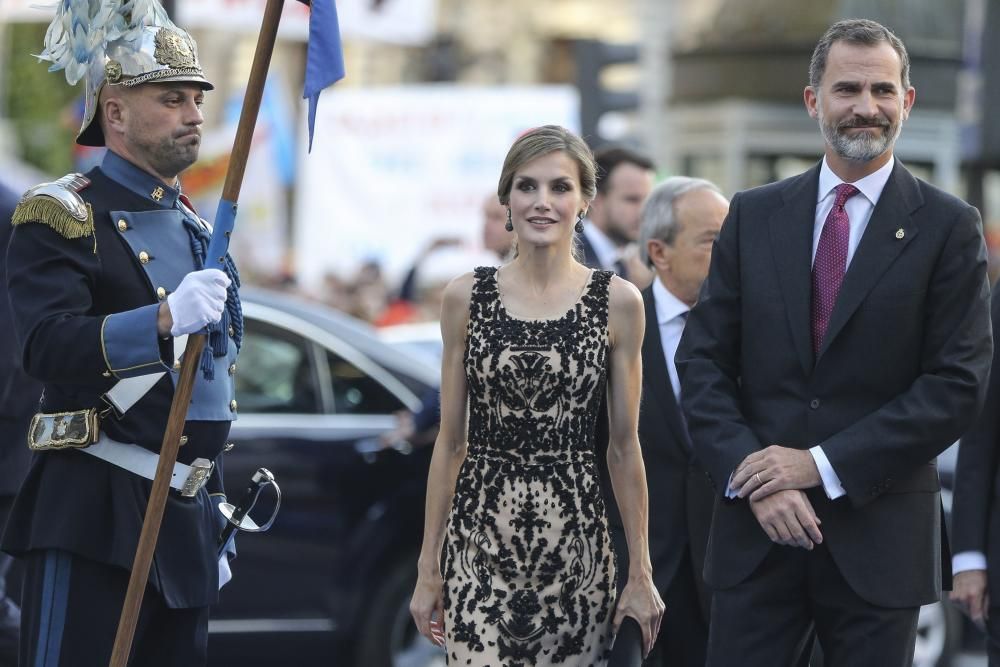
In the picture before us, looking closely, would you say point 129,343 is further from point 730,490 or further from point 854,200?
point 854,200

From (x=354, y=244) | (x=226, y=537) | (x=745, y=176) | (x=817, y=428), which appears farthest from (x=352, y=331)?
(x=745, y=176)

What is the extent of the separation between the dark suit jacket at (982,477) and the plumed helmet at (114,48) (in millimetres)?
2313

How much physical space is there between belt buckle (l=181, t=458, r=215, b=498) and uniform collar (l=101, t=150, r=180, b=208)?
665 mm

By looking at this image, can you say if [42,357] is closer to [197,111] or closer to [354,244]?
[197,111]

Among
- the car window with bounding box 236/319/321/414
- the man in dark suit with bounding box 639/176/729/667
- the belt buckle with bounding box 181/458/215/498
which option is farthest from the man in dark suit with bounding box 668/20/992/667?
the car window with bounding box 236/319/321/414

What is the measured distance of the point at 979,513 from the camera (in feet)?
16.4

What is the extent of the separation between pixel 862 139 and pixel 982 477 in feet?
3.85

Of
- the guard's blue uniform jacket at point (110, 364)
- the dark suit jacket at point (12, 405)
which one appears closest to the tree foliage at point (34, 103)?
the dark suit jacket at point (12, 405)

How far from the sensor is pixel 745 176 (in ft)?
61.4

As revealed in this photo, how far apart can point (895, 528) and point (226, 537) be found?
1711mm

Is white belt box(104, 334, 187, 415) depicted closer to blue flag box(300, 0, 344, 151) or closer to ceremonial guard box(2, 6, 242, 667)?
ceremonial guard box(2, 6, 242, 667)

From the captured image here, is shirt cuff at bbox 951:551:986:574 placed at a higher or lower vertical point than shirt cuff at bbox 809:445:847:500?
lower

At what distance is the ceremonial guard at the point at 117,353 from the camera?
421 cm

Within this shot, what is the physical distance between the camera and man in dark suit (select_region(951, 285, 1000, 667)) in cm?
496
